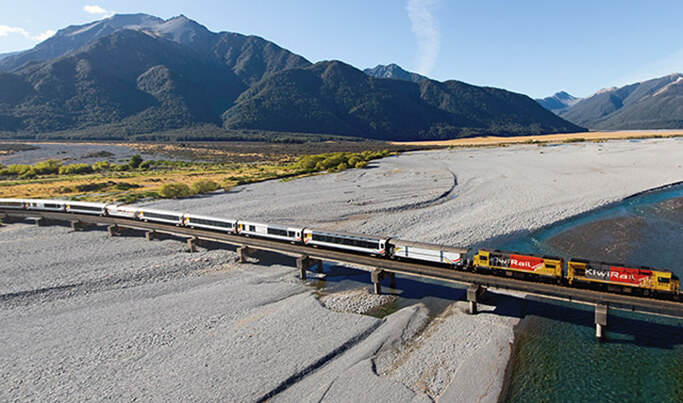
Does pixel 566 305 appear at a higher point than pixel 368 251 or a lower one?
lower

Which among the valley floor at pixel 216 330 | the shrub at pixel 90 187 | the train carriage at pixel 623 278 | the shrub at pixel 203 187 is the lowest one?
the valley floor at pixel 216 330

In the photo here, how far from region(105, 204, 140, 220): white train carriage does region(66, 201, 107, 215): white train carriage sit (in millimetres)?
872

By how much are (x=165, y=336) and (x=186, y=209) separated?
39.1 metres

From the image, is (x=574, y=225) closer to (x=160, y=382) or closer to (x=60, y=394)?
(x=160, y=382)

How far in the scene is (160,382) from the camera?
69.1 ft

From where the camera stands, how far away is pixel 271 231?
3816cm

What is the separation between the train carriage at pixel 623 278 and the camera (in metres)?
23.4

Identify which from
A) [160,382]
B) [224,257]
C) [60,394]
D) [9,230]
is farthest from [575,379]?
[9,230]

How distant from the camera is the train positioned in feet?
78.9

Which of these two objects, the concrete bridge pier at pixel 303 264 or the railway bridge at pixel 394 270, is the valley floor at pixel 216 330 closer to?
the concrete bridge pier at pixel 303 264

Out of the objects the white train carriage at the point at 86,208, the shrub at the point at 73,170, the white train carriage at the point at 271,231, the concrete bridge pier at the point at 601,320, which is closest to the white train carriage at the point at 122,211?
the white train carriage at the point at 86,208

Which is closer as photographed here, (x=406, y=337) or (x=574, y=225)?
(x=406, y=337)

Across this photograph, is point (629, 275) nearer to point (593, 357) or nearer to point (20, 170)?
point (593, 357)

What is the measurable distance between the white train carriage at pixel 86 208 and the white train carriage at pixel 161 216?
767 centimetres
